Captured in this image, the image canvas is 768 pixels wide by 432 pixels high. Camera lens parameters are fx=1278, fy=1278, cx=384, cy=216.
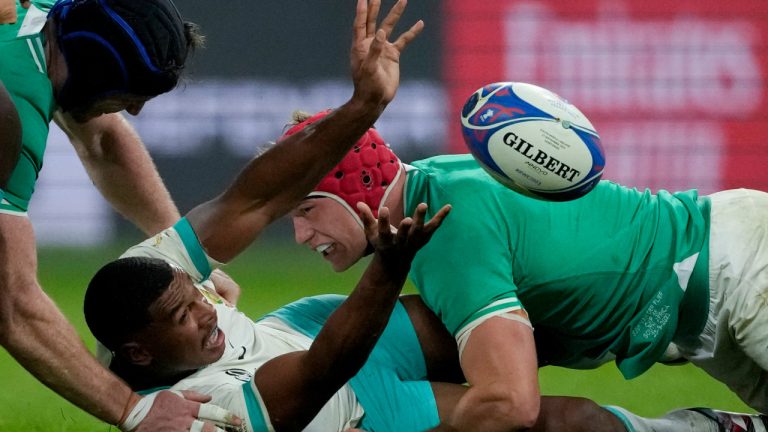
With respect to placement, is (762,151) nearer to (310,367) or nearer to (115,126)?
(115,126)

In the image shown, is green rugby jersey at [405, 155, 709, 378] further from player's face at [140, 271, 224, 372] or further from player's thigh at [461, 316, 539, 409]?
player's face at [140, 271, 224, 372]

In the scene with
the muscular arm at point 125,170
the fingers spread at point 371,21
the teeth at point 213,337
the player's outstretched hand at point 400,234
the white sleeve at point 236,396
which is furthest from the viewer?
the muscular arm at point 125,170

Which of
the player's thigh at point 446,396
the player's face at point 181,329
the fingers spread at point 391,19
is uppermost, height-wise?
the fingers spread at point 391,19

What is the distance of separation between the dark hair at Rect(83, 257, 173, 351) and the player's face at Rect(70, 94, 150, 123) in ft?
2.00

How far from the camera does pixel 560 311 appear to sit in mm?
4656

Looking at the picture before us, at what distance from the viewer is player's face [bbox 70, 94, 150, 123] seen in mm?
4574

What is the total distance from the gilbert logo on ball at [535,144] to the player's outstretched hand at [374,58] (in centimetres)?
36

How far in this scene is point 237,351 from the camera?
4676mm

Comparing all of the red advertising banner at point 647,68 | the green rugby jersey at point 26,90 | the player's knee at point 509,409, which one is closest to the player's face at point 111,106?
the green rugby jersey at point 26,90

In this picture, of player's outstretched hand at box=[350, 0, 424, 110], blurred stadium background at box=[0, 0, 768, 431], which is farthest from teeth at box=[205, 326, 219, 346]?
blurred stadium background at box=[0, 0, 768, 431]

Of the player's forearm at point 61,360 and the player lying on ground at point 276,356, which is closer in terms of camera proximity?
the player lying on ground at point 276,356

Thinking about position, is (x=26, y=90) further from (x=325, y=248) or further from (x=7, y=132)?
(x=325, y=248)

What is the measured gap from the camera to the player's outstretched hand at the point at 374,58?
13.7 ft

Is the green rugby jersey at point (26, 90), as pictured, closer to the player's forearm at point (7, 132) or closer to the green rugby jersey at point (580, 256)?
the player's forearm at point (7, 132)
